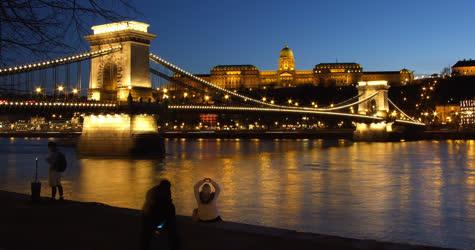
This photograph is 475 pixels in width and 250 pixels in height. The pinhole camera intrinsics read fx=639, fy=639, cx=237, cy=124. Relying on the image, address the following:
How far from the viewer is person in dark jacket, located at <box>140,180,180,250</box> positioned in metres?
6.77

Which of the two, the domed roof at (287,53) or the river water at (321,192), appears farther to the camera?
the domed roof at (287,53)

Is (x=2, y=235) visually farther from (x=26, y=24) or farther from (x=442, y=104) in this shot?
(x=442, y=104)

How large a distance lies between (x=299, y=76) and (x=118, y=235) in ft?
592

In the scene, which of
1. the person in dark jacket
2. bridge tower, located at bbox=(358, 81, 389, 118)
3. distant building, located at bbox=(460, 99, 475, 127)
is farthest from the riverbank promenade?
distant building, located at bbox=(460, 99, 475, 127)

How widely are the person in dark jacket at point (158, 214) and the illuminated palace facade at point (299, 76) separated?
165 metres

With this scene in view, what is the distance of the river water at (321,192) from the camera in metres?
14.2

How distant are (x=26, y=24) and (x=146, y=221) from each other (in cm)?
238

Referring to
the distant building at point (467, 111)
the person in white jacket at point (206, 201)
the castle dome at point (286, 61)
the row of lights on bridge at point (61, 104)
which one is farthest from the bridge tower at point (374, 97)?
the castle dome at point (286, 61)

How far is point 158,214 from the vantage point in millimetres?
6793

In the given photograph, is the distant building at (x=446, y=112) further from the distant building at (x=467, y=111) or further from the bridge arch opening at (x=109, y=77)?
the bridge arch opening at (x=109, y=77)

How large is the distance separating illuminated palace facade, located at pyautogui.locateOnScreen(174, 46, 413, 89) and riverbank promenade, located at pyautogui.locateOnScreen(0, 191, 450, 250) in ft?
530

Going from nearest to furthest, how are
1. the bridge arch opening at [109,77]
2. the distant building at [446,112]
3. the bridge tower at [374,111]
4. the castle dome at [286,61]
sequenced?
the bridge arch opening at [109,77]
the bridge tower at [374,111]
the distant building at [446,112]
the castle dome at [286,61]

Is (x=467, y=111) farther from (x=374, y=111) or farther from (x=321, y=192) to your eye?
(x=321, y=192)

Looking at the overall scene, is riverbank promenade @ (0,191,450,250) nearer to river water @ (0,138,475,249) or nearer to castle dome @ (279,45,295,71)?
river water @ (0,138,475,249)
